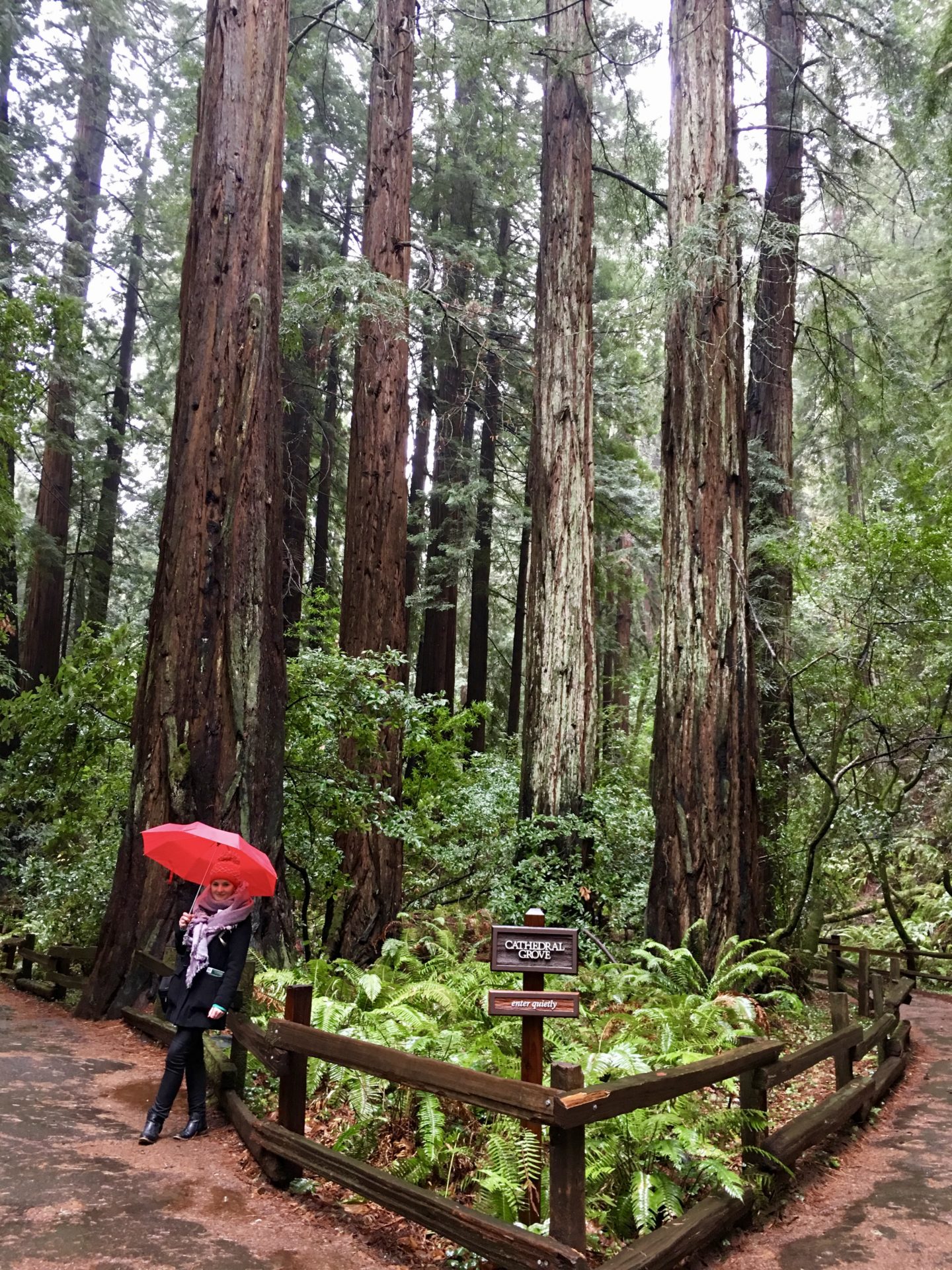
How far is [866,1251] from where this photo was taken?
15.8 ft

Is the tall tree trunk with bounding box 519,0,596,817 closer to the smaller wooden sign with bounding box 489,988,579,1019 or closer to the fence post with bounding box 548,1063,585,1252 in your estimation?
the smaller wooden sign with bounding box 489,988,579,1019

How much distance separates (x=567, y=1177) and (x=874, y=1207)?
2856mm

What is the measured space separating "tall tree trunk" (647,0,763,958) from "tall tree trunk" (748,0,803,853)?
35.4 inches

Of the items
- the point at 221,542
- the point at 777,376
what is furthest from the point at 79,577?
the point at 777,376

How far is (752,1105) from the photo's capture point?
516 centimetres

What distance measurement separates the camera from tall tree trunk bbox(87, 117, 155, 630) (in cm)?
1975

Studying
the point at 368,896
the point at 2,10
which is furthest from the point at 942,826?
the point at 2,10

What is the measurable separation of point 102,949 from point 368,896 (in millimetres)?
3573

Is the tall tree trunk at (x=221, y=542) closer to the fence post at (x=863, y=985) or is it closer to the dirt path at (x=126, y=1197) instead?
the dirt path at (x=126, y=1197)

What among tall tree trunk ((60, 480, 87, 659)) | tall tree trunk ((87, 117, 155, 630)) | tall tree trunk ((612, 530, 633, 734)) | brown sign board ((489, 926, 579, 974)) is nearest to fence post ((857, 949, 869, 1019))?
brown sign board ((489, 926, 579, 974))

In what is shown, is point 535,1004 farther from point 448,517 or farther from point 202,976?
point 448,517

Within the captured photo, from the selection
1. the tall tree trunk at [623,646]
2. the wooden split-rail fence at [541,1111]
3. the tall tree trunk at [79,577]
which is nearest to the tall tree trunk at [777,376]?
the wooden split-rail fence at [541,1111]

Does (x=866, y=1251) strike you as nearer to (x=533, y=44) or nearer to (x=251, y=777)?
(x=251, y=777)

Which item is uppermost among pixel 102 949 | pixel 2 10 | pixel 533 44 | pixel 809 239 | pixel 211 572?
pixel 809 239
